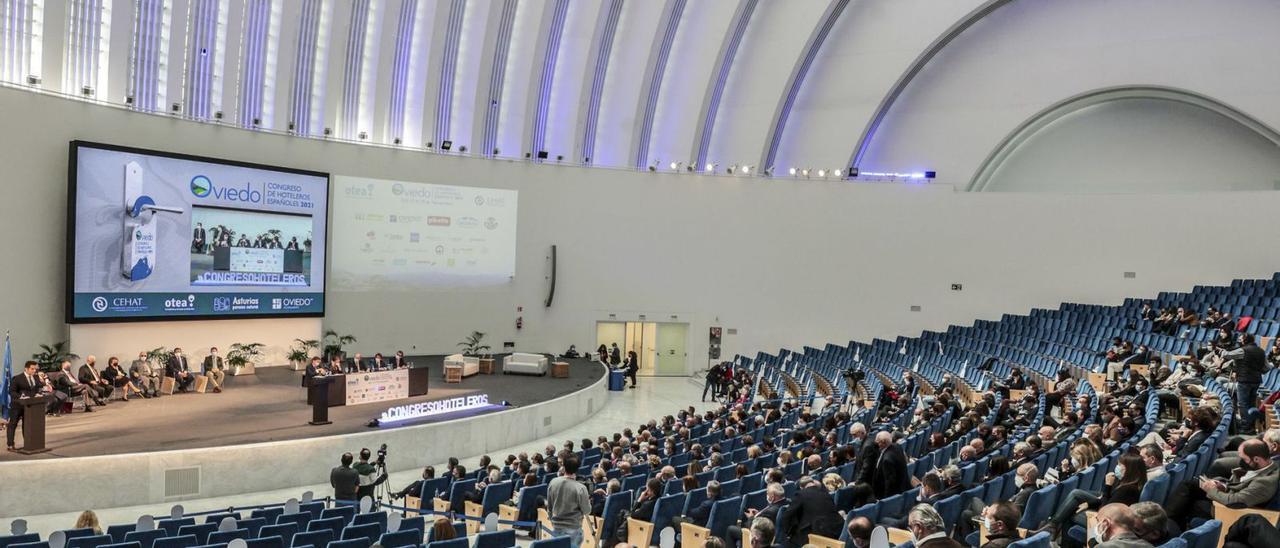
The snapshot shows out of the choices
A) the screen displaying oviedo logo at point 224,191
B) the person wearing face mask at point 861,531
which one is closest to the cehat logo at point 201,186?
the screen displaying oviedo logo at point 224,191

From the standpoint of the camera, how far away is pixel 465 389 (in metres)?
19.0

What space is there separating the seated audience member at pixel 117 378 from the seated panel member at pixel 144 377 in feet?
0.37

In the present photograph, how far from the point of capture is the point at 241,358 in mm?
20062

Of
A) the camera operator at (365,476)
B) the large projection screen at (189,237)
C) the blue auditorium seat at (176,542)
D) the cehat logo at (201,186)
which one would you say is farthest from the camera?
the cehat logo at (201,186)

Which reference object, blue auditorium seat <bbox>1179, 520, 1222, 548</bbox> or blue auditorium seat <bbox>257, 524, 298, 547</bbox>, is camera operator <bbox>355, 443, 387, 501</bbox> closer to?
blue auditorium seat <bbox>257, 524, 298, 547</bbox>

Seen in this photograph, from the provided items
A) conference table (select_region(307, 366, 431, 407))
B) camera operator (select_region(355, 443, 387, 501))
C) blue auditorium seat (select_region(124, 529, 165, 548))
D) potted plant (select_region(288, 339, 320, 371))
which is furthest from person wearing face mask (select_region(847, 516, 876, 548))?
potted plant (select_region(288, 339, 320, 371))

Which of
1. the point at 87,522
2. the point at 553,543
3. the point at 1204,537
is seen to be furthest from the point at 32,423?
the point at 1204,537

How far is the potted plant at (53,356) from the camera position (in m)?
16.3

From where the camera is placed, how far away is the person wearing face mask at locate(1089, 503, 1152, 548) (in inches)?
140

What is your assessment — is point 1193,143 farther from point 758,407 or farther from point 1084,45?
point 758,407

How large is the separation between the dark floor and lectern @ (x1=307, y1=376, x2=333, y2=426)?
0.18m

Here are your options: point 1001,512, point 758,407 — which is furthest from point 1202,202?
point 1001,512

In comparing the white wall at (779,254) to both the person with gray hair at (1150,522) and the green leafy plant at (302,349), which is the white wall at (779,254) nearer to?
the green leafy plant at (302,349)

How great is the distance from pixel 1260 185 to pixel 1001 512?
25.2 meters
